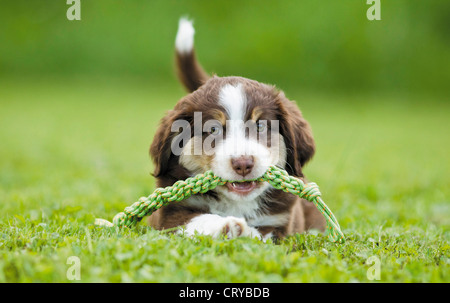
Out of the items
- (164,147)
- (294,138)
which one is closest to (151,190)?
(164,147)

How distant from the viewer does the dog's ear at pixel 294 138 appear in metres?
3.52

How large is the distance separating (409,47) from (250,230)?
15879mm

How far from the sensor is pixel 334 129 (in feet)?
39.7

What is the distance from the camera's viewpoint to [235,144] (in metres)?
3.13

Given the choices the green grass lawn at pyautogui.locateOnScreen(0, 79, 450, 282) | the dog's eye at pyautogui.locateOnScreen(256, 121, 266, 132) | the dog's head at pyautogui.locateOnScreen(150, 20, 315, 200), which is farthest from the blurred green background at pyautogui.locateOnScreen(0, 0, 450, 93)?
the dog's eye at pyautogui.locateOnScreen(256, 121, 266, 132)

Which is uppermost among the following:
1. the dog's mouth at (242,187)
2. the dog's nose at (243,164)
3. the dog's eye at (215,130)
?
the dog's eye at (215,130)

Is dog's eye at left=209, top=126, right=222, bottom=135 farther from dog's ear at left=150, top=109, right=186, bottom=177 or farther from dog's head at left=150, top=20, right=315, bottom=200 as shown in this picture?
dog's ear at left=150, top=109, right=186, bottom=177

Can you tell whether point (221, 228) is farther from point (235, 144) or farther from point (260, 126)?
point (260, 126)

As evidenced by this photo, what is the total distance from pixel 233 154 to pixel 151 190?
7.53ft

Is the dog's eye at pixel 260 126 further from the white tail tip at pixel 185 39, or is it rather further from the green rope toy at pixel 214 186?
the white tail tip at pixel 185 39

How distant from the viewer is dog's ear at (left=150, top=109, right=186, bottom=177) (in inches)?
137

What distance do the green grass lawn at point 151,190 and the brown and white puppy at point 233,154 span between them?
214mm

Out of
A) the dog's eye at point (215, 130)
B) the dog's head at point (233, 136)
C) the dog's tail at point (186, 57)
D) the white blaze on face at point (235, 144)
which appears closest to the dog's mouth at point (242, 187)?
the dog's head at point (233, 136)

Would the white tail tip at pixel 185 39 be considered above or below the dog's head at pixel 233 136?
above
